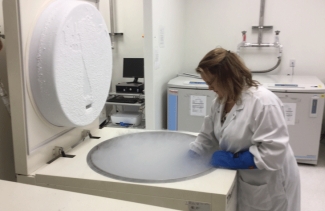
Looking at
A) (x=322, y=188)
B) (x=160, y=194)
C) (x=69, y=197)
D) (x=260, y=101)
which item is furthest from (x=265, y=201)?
(x=322, y=188)

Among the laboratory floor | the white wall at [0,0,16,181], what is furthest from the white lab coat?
the laboratory floor

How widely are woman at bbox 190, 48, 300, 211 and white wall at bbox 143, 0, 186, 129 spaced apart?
157 cm

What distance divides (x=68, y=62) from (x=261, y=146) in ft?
2.80

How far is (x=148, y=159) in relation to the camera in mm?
1393

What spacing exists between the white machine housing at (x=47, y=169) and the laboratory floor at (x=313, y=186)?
5.71 ft

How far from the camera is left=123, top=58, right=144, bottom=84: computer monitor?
13.0 feet

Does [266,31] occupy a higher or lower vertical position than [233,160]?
higher

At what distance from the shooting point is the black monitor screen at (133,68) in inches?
157

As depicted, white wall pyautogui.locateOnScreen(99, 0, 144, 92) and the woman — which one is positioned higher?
white wall pyautogui.locateOnScreen(99, 0, 144, 92)

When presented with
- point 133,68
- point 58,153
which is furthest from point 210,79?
point 133,68

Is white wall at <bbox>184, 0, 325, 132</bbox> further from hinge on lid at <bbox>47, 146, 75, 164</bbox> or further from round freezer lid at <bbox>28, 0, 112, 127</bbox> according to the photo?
hinge on lid at <bbox>47, 146, 75, 164</bbox>

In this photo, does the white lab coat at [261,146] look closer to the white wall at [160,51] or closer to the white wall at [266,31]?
the white wall at [160,51]

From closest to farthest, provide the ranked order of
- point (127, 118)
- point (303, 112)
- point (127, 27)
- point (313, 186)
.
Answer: point (313, 186) → point (303, 112) → point (127, 118) → point (127, 27)

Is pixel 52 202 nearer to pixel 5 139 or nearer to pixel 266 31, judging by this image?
pixel 5 139
